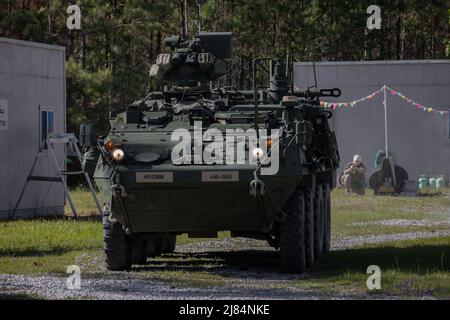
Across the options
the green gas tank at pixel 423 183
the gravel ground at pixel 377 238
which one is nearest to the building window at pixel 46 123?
the gravel ground at pixel 377 238

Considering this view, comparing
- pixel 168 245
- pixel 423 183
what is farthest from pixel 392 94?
pixel 168 245

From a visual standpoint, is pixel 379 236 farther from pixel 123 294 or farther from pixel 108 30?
pixel 108 30

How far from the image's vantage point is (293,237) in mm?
14422

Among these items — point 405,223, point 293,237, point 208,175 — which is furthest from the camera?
point 405,223

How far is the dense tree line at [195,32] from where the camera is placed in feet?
117

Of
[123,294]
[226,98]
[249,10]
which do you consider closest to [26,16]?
[249,10]

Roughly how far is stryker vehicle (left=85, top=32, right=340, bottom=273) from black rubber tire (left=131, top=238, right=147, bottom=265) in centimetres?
2

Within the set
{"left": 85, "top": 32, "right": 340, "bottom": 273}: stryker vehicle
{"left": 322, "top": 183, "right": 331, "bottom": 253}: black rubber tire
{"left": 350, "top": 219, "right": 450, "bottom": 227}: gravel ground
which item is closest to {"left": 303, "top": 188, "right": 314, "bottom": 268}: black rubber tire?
{"left": 85, "top": 32, "right": 340, "bottom": 273}: stryker vehicle

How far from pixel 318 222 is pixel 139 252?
2.31m

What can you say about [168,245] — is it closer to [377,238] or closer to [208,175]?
[377,238]

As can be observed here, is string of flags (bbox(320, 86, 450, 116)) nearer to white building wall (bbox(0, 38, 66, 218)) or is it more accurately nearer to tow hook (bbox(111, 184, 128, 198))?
white building wall (bbox(0, 38, 66, 218))

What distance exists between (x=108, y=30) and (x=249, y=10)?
9004mm
